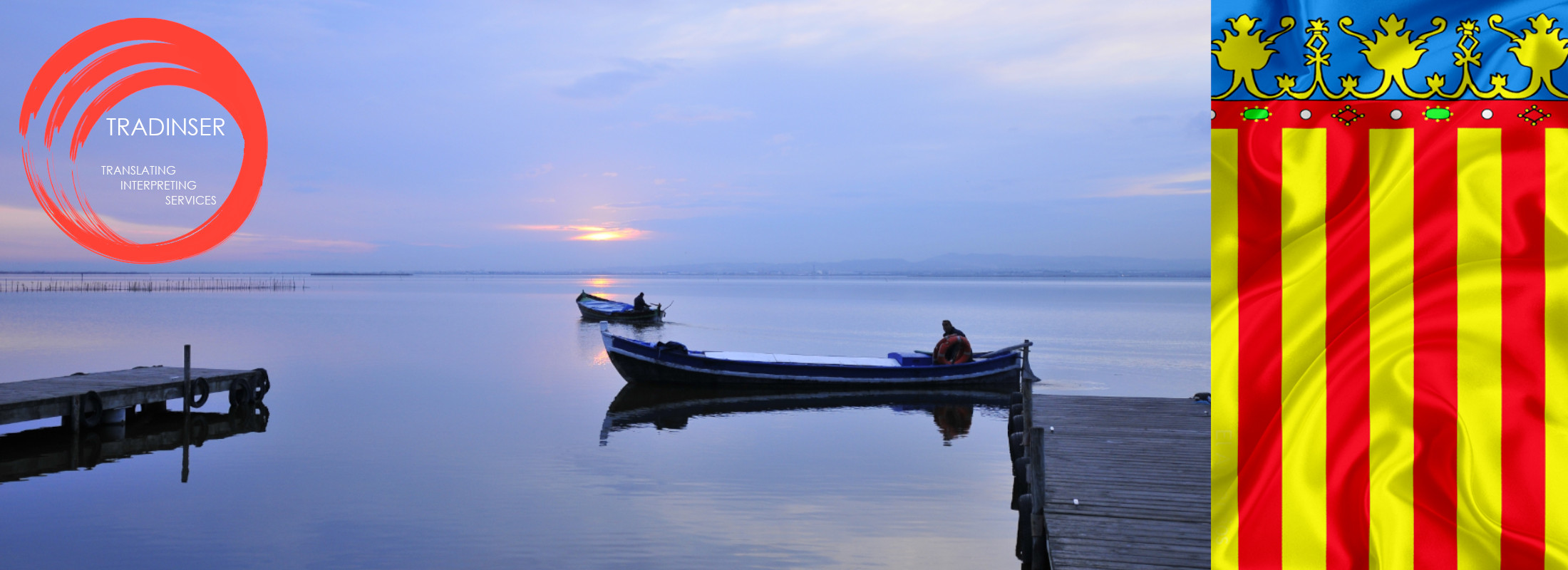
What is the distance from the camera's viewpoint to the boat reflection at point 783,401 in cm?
2286

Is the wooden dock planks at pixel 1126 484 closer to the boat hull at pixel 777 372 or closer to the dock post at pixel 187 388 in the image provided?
the boat hull at pixel 777 372

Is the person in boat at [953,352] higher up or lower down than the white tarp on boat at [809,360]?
higher up

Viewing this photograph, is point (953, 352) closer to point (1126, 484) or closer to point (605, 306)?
point (1126, 484)

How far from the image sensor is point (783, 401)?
24641mm

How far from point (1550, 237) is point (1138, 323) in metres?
63.7

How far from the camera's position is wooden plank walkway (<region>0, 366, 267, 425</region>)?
15.9 metres

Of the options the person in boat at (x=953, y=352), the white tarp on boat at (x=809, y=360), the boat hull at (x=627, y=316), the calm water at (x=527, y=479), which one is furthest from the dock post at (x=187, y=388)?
the boat hull at (x=627, y=316)

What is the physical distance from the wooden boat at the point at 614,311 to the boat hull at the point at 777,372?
30.2 metres

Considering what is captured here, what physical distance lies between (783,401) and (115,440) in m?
14.4

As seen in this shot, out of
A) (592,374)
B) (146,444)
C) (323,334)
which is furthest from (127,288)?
(146,444)

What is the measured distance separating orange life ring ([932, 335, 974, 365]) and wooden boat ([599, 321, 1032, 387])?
0.22 meters

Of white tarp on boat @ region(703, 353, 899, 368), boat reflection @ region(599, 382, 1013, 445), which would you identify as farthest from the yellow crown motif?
white tarp on boat @ region(703, 353, 899, 368)

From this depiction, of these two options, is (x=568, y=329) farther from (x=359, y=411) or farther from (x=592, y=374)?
(x=359, y=411)

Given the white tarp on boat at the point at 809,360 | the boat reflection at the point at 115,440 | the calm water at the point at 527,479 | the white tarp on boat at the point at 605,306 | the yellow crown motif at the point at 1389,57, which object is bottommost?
the calm water at the point at 527,479
